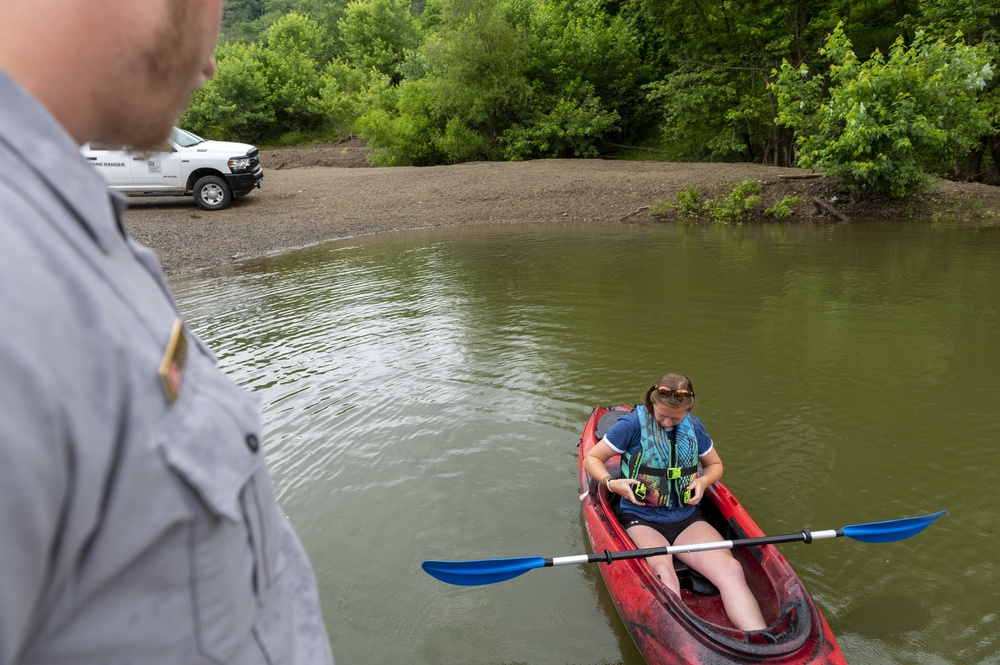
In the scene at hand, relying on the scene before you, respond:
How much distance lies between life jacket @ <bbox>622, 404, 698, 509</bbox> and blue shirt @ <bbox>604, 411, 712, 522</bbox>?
0.04 meters

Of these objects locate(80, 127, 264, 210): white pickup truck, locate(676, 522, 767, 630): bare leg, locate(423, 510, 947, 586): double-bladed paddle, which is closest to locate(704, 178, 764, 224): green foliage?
locate(80, 127, 264, 210): white pickup truck

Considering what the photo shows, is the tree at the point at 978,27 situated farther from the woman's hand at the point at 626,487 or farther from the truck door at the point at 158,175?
the truck door at the point at 158,175

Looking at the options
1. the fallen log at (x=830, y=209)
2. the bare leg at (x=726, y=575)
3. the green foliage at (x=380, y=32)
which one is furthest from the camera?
the green foliage at (x=380, y=32)

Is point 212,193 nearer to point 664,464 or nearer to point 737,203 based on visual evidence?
point 737,203

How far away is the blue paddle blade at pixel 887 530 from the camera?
14.5 ft

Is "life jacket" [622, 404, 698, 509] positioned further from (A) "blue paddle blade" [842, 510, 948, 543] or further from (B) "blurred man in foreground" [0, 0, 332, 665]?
(B) "blurred man in foreground" [0, 0, 332, 665]

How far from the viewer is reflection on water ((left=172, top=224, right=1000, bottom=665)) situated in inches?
176

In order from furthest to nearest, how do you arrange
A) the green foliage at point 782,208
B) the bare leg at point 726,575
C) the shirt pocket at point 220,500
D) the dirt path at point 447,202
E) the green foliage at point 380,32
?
the green foliage at point 380,32
the green foliage at point 782,208
the dirt path at point 447,202
the bare leg at point 726,575
the shirt pocket at point 220,500

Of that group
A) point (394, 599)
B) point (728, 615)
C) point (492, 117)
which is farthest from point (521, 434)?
point (492, 117)

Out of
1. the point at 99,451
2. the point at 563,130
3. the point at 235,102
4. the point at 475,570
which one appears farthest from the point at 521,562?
the point at 235,102

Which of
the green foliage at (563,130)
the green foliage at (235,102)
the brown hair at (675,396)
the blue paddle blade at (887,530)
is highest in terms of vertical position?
the green foliage at (235,102)

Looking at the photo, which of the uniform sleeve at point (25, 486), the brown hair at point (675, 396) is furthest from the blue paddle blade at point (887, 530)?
the uniform sleeve at point (25, 486)

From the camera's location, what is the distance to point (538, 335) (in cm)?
915

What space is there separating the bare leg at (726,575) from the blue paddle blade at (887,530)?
814mm
